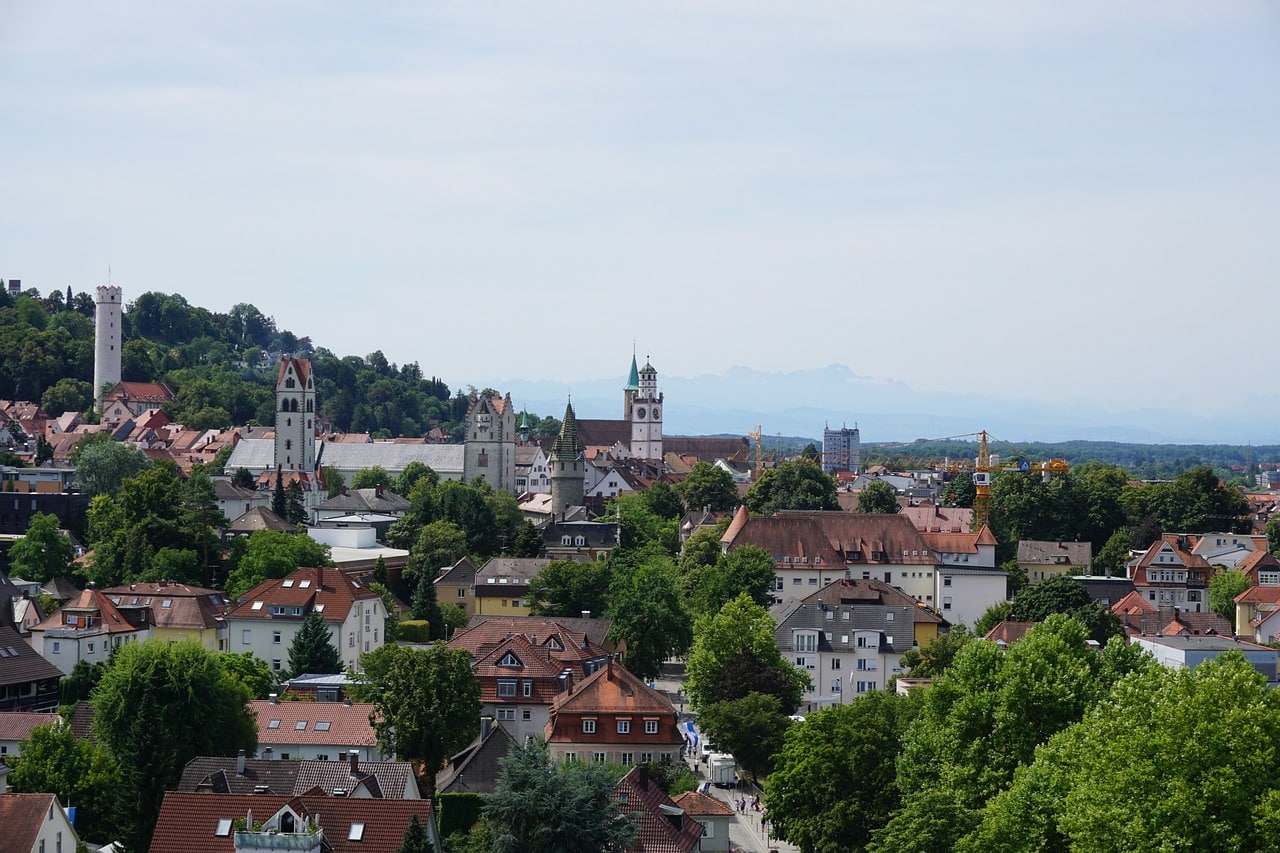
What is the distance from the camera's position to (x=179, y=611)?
62.8 metres

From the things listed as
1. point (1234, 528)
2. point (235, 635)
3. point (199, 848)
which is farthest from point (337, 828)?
point (1234, 528)

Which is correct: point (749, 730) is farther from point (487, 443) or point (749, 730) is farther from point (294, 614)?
point (487, 443)

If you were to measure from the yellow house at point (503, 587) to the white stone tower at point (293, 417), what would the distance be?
48671 mm

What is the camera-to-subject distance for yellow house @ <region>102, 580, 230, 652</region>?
6200 centimetres

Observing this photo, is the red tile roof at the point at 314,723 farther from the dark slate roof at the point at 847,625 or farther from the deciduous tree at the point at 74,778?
the dark slate roof at the point at 847,625

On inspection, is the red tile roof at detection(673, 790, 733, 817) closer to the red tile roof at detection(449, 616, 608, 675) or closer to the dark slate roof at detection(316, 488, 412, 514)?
the red tile roof at detection(449, 616, 608, 675)

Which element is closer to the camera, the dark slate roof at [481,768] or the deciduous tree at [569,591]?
the dark slate roof at [481,768]

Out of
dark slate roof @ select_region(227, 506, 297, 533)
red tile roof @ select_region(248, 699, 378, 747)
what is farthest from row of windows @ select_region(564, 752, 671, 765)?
dark slate roof @ select_region(227, 506, 297, 533)

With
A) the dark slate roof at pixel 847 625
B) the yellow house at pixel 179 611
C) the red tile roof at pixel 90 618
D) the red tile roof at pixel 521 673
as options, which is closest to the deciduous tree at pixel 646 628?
the dark slate roof at pixel 847 625

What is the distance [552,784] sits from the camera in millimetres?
35781

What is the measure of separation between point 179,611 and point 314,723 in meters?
16.4

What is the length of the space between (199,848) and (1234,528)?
267ft

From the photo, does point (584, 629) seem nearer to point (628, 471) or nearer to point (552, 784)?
point (552, 784)

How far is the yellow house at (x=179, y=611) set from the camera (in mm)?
62000
